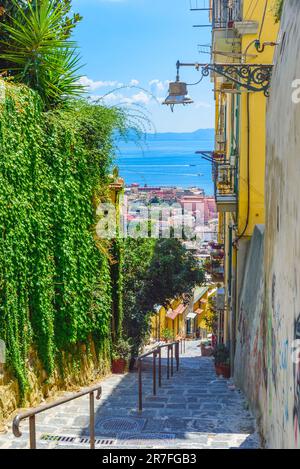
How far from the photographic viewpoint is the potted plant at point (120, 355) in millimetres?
14148

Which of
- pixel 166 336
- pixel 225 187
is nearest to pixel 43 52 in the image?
pixel 225 187

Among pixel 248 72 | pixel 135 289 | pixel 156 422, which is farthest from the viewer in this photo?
pixel 135 289

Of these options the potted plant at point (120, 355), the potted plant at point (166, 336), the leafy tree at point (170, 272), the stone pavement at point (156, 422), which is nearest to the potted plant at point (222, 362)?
the potted plant at point (120, 355)

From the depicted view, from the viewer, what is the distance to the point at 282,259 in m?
6.06

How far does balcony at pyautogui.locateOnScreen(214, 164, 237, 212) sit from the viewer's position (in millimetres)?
14344

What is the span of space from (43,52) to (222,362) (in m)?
8.39

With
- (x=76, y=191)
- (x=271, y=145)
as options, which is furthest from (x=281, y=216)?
(x=76, y=191)

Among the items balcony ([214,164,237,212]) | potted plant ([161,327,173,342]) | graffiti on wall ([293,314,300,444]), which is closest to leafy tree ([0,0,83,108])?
balcony ([214,164,237,212])

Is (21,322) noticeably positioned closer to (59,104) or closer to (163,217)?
(59,104)

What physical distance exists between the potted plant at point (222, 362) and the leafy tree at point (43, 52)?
7319 mm

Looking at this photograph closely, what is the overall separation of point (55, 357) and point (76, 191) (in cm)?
293

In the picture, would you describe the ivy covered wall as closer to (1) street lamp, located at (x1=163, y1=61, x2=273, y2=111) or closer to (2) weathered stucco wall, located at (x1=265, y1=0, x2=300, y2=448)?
(1) street lamp, located at (x1=163, y1=61, x2=273, y2=111)

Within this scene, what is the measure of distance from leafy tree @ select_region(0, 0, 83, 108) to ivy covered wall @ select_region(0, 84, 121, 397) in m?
0.47

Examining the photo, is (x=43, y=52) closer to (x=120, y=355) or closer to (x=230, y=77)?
(x=230, y=77)
